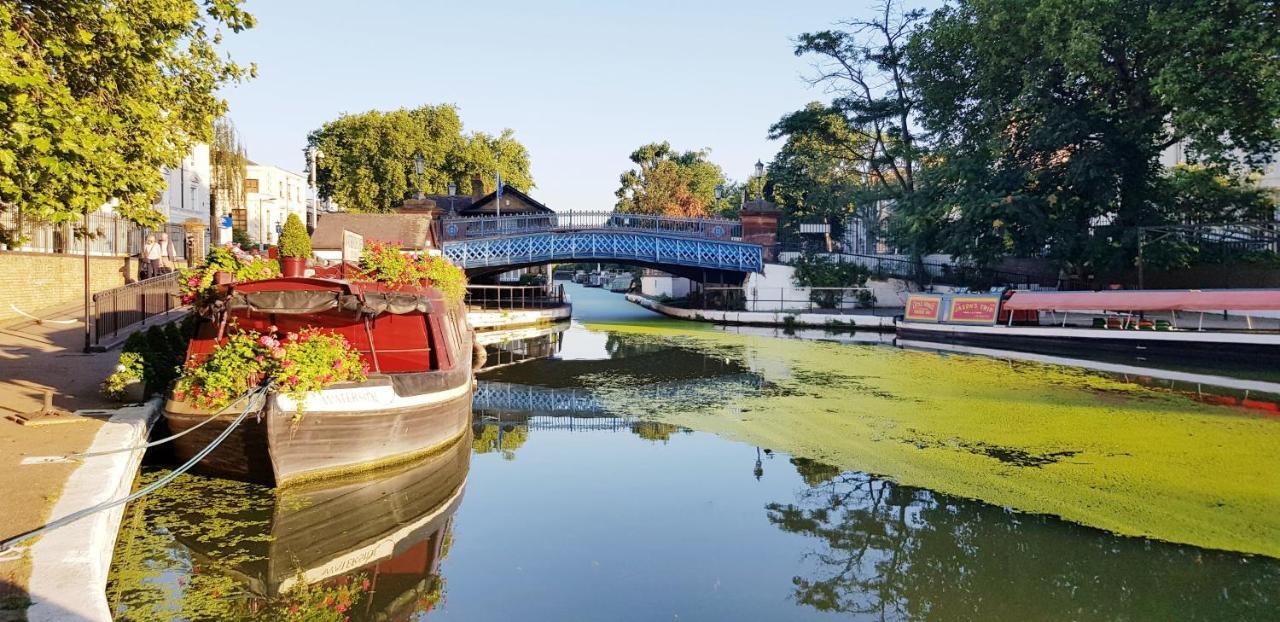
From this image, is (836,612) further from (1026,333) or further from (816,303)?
(816,303)

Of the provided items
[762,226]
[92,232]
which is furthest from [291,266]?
[762,226]

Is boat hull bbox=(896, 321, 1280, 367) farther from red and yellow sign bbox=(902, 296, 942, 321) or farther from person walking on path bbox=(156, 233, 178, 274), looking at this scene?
person walking on path bbox=(156, 233, 178, 274)

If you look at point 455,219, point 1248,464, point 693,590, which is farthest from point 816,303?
point 693,590

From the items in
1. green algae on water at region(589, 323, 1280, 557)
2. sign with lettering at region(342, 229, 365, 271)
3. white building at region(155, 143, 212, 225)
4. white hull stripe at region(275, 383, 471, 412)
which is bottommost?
green algae on water at region(589, 323, 1280, 557)

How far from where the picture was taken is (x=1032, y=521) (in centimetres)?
851

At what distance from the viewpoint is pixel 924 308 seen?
3025 cm

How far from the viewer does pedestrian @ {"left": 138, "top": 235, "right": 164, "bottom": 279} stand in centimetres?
2486

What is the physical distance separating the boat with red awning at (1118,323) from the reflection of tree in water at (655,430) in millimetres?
15673

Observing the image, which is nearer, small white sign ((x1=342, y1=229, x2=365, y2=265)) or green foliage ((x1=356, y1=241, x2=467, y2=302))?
small white sign ((x1=342, y1=229, x2=365, y2=265))

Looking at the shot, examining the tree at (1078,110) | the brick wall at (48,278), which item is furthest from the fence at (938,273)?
the brick wall at (48,278)

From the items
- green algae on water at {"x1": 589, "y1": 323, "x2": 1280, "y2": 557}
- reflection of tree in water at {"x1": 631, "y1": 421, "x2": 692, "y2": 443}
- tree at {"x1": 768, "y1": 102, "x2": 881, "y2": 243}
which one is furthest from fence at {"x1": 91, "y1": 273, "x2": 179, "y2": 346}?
tree at {"x1": 768, "y1": 102, "x2": 881, "y2": 243}

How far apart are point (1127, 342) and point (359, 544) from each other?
73.9 ft

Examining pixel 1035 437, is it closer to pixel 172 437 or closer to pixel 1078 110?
pixel 172 437

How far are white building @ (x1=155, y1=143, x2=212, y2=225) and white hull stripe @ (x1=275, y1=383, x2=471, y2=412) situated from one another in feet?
105
